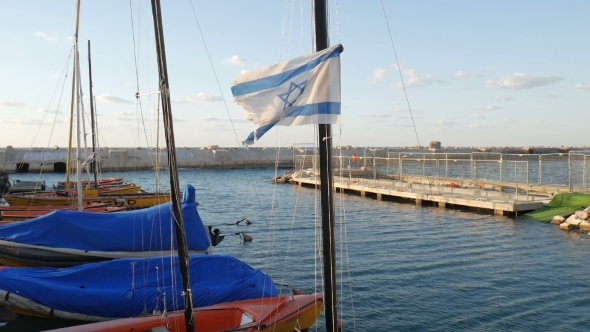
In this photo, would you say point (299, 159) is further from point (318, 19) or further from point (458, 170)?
point (318, 19)

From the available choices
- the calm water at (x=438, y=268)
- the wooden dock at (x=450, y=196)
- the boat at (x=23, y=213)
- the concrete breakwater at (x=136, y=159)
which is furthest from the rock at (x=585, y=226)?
the concrete breakwater at (x=136, y=159)

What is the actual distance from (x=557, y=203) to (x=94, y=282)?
83.6 ft

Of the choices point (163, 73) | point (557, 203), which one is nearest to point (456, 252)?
point (557, 203)

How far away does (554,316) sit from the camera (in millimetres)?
13031

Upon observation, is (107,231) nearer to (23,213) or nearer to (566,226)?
(23,213)

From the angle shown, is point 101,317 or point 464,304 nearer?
point 101,317

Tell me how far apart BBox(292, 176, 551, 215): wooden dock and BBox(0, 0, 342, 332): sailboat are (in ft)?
39.9

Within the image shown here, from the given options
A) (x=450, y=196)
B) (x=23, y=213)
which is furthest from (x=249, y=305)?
(x=450, y=196)

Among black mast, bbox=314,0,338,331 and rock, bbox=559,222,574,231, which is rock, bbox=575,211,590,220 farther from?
black mast, bbox=314,0,338,331

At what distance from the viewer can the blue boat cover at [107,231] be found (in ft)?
49.9

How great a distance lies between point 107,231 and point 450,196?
23753mm

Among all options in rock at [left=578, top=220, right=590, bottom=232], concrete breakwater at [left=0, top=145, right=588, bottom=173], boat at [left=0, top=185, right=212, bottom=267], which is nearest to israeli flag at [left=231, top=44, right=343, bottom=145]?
boat at [left=0, top=185, right=212, bottom=267]

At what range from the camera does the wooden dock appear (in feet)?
95.4

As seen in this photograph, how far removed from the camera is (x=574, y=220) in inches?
958
